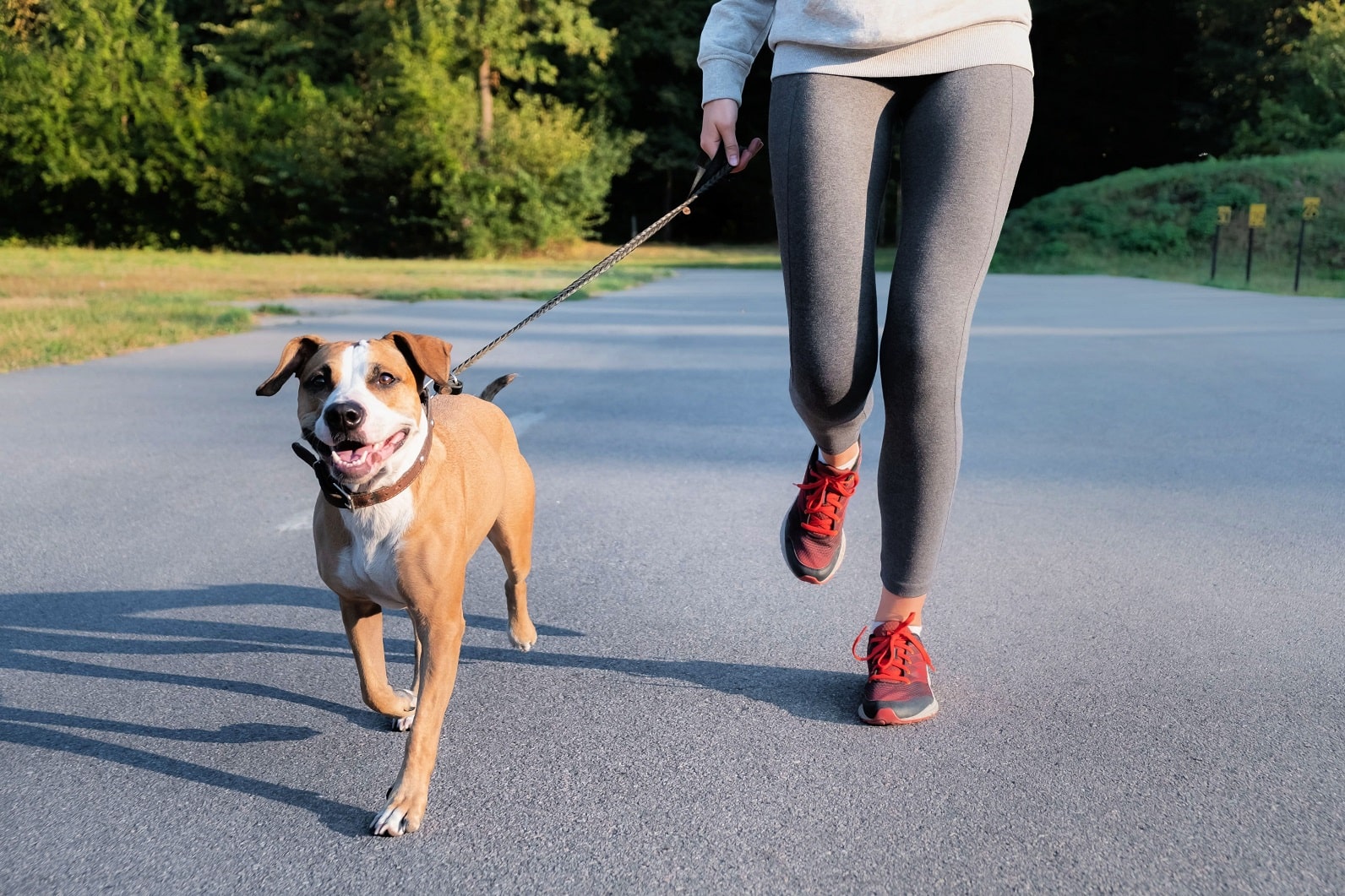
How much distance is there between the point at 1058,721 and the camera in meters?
2.68

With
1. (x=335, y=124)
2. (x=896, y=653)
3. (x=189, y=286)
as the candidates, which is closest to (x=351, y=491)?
(x=896, y=653)

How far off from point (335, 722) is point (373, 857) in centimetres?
65

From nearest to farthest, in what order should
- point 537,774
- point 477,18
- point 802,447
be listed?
point 537,774 < point 802,447 < point 477,18

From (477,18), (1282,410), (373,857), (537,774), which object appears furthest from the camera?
(477,18)

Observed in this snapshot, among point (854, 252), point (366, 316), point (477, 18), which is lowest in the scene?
point (366, 316)

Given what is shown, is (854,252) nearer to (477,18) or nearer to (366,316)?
(366,316)

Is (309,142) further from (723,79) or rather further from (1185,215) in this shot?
(723,79)

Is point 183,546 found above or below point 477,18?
below

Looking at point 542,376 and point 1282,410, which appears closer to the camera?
point 1282,410

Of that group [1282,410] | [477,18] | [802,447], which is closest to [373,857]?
[802,447]

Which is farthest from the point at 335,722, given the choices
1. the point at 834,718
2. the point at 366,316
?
the point at 366,316

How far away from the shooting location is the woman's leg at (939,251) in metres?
2.65

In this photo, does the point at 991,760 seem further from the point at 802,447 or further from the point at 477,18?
the point at 477,18

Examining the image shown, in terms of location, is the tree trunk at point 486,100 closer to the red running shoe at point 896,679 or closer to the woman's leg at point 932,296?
the woman's leg at point 932,296
